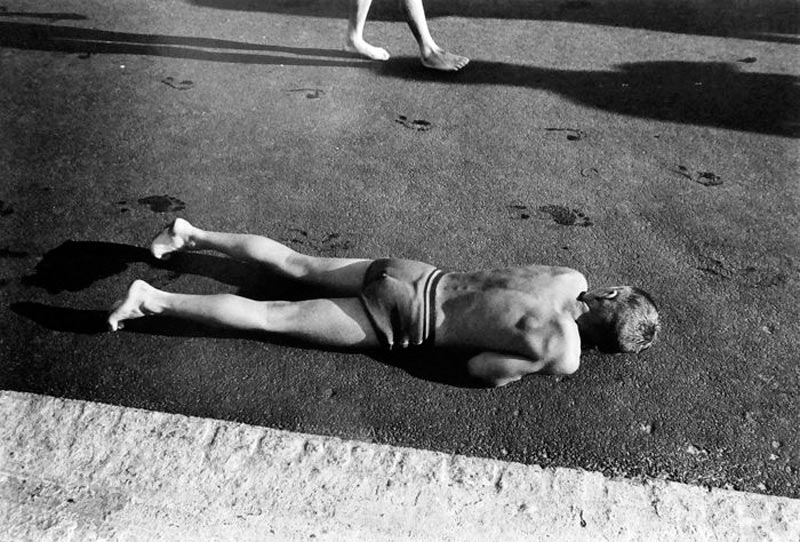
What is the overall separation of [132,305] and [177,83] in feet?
8.26

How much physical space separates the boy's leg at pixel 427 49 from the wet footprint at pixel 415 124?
0.76m

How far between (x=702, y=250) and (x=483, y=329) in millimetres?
1490

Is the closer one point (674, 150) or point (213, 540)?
point (213, 540)

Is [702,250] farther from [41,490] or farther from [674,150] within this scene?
[41,490]

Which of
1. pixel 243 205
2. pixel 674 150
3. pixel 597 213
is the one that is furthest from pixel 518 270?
pixel 674 150

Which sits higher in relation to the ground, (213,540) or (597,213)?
(597,213)

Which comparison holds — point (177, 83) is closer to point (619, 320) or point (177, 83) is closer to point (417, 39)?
point (417, 39)

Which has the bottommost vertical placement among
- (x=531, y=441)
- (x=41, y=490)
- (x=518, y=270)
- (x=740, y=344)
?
(x=41, y=490)

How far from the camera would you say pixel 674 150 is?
428 centimetres

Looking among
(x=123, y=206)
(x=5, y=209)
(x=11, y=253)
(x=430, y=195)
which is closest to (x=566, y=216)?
(x=430, y=195)

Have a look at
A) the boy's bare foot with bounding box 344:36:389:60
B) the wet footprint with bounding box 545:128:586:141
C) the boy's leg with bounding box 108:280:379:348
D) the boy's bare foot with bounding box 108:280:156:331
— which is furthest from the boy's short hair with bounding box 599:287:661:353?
the boy's bare foot with bounding box 344:36:389:60

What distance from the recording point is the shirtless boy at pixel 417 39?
16.3ft

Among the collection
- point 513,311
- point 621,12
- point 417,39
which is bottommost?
point 513,311

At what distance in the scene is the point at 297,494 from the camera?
7.82ft
